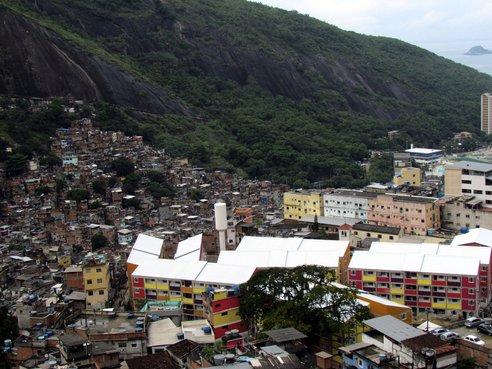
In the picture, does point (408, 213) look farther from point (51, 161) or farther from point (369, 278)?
point (51, 161)

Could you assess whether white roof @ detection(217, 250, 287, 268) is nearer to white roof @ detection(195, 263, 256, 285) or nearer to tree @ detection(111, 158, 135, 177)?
white roof @ detection(195, 263, 256, 285)

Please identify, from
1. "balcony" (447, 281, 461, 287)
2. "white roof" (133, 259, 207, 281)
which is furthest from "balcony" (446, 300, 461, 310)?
Result: "white roof" (133, 259, 207, 281)

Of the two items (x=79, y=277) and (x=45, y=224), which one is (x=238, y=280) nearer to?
(x=79, y=277)

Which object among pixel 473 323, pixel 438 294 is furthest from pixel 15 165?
pixel 473 323

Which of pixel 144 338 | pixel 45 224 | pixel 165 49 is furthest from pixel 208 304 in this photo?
pixel 165 49

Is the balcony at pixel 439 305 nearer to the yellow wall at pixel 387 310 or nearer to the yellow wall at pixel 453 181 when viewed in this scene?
the yellow wall at pixel 387 310

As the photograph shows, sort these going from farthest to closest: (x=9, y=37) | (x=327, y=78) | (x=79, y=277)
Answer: (x=327, y=78)
(x=9, y=37)
(x=79, y=277)
